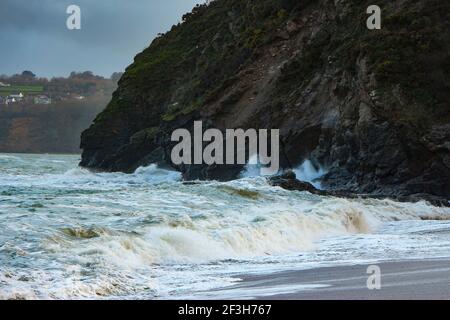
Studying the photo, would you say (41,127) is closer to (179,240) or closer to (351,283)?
(179,240)

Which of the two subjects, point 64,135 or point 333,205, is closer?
point 333,205

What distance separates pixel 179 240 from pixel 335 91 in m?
22.2

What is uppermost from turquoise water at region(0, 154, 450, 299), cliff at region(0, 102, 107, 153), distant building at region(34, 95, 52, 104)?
distant building at region(34, 95, 52, 104)

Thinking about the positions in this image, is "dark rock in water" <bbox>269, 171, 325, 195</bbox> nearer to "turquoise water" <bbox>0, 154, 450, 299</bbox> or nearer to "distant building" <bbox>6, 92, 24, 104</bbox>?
"turquoise water" <bbox>0, 154, 450, 299</bbox>

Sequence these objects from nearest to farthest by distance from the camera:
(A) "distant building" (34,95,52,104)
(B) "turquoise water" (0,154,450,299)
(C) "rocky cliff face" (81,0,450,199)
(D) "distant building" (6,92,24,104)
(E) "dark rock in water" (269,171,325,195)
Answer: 1. (B) "turquoise water" (0,154,450,299)
2. (E) "dark rock in water" (269,171,325,195)
3. (C) "rocky cliff face" (81,0,450,199)
4. (D) "distant building" (6,92,24,104)
5. (A) "distant building" (34,95,52,104)

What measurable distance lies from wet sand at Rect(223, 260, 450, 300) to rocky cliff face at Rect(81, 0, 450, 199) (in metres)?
17.4

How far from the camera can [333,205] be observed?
2227 centimetres

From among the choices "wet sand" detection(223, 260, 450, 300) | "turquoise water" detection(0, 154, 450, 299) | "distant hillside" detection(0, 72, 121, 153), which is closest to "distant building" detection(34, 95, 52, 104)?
"distant hillside" detection(0, 72, 121, 153)

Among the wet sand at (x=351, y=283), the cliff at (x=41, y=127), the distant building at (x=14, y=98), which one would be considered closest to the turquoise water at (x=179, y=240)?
the wet sand at (x=351, y=283)

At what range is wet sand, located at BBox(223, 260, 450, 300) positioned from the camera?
8.86m

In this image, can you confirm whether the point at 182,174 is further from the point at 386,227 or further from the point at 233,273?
the point at 233,273

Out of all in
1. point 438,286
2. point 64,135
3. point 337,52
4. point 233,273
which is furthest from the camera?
point 64,135

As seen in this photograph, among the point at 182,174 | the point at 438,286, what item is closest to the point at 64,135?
the point at 182,174

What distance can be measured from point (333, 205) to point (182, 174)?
2616cm
